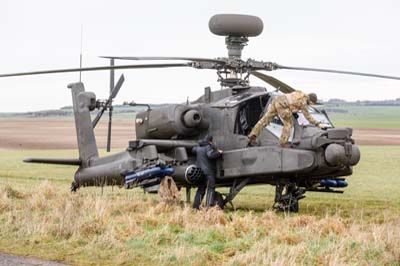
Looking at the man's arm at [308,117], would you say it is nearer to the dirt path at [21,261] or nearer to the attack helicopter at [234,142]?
the attack helicopter at [234,142]

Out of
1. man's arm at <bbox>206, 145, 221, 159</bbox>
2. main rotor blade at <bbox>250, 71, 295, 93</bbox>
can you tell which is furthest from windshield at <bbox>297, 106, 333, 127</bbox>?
man's arm at <bbox>206, 145, 221, 159</bbox>

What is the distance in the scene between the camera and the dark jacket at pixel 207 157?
1554cm

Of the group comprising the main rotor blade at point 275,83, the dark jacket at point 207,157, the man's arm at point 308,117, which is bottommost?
the dark jacket at point 207,157

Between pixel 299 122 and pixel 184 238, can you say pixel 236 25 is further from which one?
pixel 184 238

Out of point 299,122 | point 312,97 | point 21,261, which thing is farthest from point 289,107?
point 21,261

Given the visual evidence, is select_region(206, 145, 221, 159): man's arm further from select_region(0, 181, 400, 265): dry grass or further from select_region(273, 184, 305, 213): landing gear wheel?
select_region(0, 181, 400, 265): dry grass

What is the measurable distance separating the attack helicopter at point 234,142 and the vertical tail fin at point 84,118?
1.34m

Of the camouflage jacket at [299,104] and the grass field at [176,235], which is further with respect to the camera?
the camouflage jacket at [299,104]

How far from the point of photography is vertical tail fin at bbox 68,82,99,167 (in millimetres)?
19281

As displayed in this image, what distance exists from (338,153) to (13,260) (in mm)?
6793

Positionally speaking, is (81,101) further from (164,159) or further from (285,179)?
(285,179)

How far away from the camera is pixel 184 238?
10531 millimetres

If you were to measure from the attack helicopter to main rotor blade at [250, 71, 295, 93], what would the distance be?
0.02 metres

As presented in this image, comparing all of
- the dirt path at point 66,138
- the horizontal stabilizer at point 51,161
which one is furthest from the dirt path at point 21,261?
the dirt path at point 66,138
